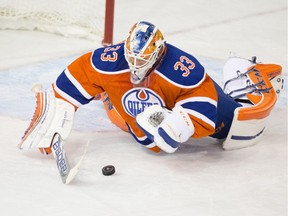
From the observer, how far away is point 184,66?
7.68 feet

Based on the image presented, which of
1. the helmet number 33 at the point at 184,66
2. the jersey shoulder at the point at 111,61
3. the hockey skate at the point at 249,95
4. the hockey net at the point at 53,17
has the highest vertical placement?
the helmet number 33 at the point at 184,66

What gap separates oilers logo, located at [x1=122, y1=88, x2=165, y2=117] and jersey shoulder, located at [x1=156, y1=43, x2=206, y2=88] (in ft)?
0.26

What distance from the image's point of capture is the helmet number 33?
91.8 inches

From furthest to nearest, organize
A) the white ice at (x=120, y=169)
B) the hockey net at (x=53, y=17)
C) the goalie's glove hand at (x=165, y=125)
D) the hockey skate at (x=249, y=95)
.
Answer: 1. the hockey net at (x=53, y=17)
2. the hockey skate at (x=249, y=95)
3. the goalie's glove hand at (x=165, y=125)
4. the white ice at (x=120, y=169)

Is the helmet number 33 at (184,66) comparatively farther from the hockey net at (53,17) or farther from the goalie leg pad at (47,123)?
the hockey net at (53,17)

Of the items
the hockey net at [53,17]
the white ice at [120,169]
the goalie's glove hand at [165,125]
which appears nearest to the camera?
the white ice at [120,169]

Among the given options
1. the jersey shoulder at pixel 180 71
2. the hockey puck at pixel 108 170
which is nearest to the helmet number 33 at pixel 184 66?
the jersey shoulder at pixel 180 71

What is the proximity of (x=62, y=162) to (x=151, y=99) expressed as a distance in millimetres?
360

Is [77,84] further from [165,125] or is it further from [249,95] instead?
[249,95]

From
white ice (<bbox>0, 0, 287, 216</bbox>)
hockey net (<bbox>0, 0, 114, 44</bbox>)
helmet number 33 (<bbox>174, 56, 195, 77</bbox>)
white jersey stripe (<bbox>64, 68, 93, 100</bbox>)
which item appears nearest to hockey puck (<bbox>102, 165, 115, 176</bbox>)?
white ice (<bbox>0, 0, 287, 216</bbox>)

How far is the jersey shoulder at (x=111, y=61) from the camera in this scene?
7.77ft

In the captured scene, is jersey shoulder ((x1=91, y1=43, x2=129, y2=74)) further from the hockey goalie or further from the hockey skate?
the hockey skate

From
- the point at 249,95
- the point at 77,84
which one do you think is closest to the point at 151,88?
the point at 77,84

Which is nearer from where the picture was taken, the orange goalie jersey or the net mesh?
the orange goalie jersey
